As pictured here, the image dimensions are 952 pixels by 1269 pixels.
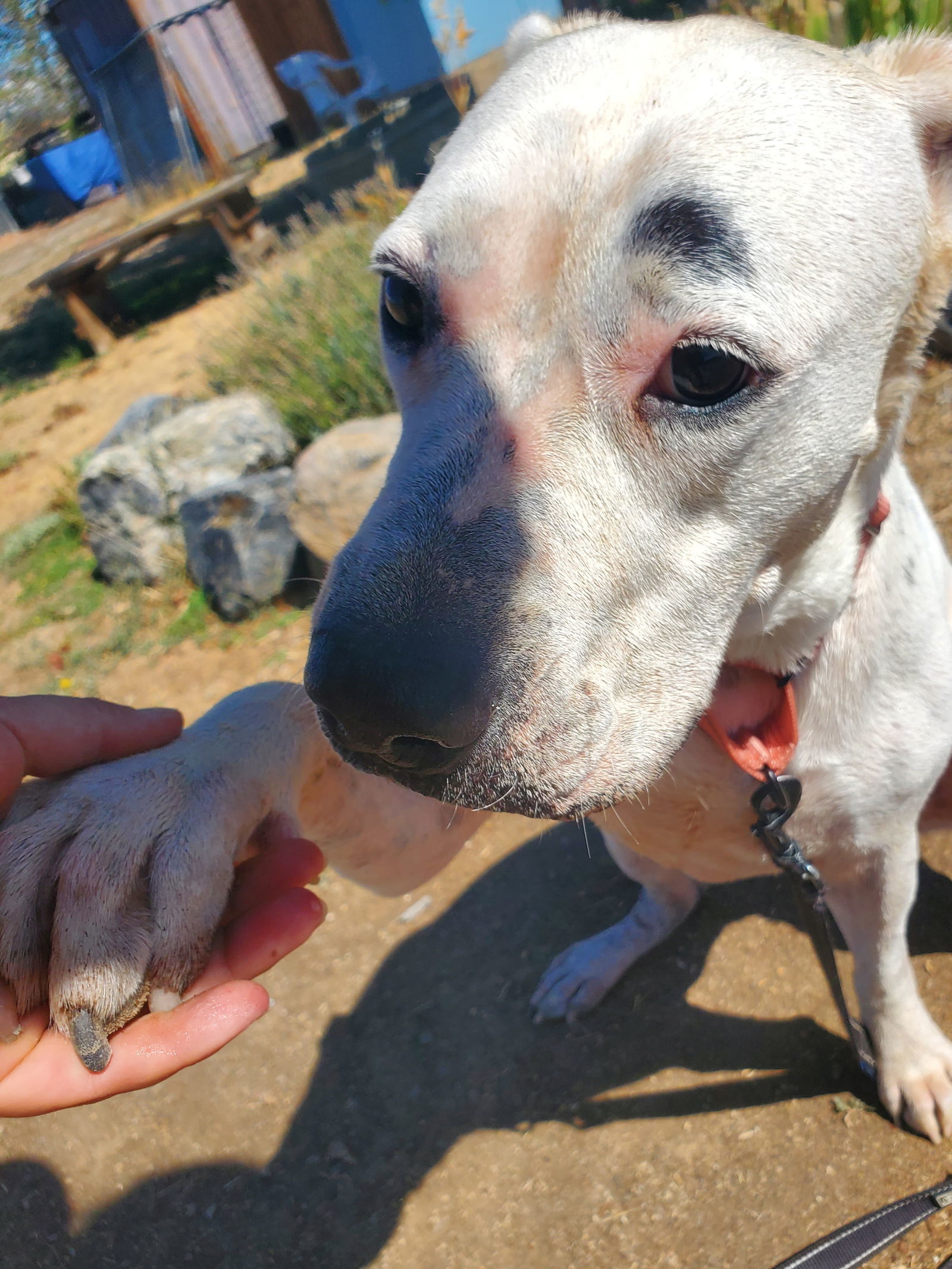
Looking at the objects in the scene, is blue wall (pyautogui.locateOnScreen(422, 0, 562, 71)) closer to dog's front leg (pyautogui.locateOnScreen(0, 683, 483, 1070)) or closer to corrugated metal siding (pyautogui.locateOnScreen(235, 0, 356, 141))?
corrugated metal siding (pyautogui.locateOnScreen(235, 0, 356, 141))

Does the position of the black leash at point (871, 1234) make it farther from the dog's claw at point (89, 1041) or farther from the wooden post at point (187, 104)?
the wooden post at point (187, 104)

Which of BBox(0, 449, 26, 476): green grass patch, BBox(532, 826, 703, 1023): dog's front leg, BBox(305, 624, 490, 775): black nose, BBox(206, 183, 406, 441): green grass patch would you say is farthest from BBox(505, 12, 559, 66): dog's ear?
BBox(0, 449, 26, 476): green grass patch

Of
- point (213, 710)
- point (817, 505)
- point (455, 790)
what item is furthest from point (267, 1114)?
point (817, 505)

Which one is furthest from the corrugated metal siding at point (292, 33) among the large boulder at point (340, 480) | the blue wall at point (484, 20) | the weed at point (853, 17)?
the large boulder at point (340, 480)

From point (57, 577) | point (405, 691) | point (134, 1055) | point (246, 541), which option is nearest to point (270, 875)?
point (134, 1055)

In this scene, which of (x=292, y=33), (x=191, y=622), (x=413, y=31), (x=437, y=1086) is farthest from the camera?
(x=292, y=33)

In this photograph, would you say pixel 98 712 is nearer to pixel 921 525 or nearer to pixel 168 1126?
pixel 921 525

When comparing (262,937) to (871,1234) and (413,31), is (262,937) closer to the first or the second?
(871,1234)
